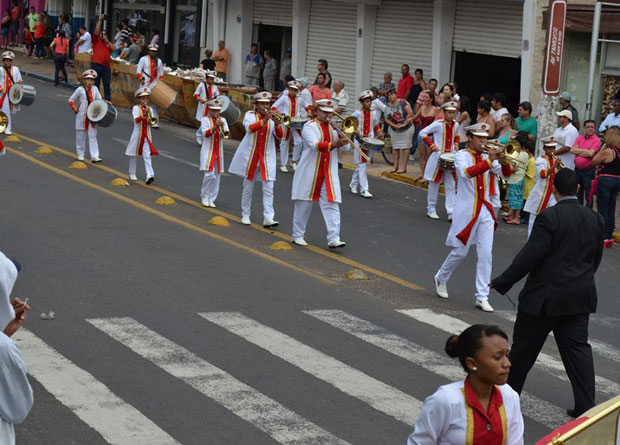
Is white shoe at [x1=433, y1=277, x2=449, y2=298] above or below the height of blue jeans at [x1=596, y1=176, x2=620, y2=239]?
below

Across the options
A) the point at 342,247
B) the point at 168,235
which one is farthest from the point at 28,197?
the point at 342,247

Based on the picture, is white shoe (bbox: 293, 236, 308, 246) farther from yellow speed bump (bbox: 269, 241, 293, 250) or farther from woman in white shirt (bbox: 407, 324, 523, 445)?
woman in white shirt (bbox: 407, 324, 523, 445)

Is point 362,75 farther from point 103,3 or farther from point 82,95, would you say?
point 103,3

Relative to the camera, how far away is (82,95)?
20172mm

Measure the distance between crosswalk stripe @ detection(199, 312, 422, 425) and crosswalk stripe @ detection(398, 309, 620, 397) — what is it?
176 cm

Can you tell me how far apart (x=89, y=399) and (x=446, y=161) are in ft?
29.6

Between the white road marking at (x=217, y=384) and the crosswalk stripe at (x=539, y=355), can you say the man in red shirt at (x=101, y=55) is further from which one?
the white road marking at (x=217, y=384)

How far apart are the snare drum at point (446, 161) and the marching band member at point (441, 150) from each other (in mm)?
463

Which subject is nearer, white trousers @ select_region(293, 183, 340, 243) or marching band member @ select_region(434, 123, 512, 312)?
marching band member @ select_region(434, 123, 512, 312)

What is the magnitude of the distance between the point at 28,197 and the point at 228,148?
28.5 feet

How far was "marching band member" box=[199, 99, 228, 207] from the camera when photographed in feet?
56.0

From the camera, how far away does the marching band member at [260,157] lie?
52.5ft

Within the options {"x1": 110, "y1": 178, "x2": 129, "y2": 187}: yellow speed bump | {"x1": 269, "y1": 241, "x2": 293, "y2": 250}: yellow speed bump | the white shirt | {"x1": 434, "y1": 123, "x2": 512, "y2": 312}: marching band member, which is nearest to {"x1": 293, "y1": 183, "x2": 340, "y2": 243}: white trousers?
{"x1": 269, "y1": 241, "x2": 293, "y2": 250}: yellow speed bump

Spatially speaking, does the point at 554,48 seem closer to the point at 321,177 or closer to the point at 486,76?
the point at 486,76
